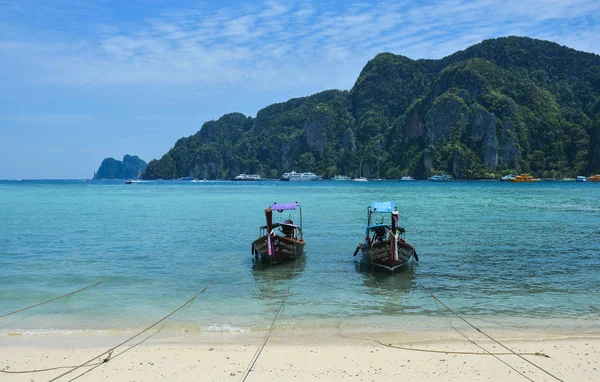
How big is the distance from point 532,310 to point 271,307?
27.7ft

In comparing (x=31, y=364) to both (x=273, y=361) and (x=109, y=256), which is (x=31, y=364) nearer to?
(x=273, y=361)

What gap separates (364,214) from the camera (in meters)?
50.7

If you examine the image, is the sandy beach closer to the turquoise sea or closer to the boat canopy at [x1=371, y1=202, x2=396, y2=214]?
the turquoise sea

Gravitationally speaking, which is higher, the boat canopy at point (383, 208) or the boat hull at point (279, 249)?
the boat canopy at point (383, 208)

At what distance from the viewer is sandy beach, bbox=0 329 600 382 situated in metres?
9.51

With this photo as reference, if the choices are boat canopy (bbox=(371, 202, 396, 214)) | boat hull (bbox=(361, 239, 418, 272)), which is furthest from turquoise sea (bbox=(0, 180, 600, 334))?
boat canopy (bbox=(371, 202, 396, 214))

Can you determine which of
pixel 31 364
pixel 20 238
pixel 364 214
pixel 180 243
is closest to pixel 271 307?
pixel 31 364

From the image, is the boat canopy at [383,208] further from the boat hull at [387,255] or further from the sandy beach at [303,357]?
the sandy beach at [303,357]

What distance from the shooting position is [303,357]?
34.7ft

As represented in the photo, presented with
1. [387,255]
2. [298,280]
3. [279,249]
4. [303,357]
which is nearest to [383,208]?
[387,255]

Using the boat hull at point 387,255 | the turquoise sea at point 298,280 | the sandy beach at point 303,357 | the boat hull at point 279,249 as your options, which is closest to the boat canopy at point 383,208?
the turquoise sea at point 298,280

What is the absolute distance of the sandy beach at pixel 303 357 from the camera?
9508 mm

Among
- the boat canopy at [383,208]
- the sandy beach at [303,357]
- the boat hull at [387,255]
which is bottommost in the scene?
the sandy beach at [303,357]

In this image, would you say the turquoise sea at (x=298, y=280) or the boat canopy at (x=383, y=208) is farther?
the boat canopy at (x=383, y=208)
